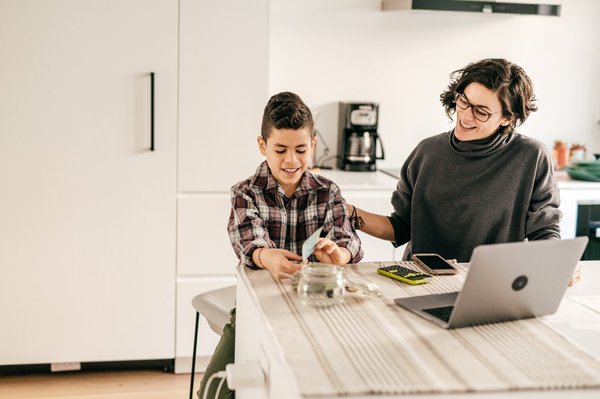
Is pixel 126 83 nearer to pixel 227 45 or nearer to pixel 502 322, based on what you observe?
pixel 227 45

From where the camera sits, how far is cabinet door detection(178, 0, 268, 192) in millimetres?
2980

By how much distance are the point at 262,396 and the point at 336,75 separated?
2.41 metres

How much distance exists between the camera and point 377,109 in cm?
360

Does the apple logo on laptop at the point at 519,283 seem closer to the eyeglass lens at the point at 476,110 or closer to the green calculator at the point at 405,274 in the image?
the green calculator at the point at 405,274

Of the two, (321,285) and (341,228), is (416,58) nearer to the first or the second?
(341,228)

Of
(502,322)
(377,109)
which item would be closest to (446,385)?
(502,322)

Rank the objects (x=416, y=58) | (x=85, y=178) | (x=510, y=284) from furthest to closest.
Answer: (x=416, y=58), (x=85, y=178), (x=510, y=284)

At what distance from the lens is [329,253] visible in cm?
183

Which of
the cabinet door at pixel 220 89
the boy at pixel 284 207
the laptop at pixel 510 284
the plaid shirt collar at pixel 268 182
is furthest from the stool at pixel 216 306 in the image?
the cabinet door at pixel 220 89

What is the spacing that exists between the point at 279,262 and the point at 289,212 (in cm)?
31

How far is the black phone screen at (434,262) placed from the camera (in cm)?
189

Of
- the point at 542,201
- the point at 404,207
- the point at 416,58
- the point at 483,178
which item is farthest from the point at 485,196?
the point at 416,58

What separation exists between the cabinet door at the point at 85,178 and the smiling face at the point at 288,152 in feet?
3.73

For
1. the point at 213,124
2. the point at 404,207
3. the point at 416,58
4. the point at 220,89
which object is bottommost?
Answer: the point at 404,207
